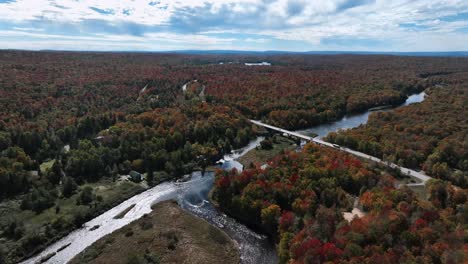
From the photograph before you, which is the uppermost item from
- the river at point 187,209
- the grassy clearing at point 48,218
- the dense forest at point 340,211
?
the dense forest at point 340,211

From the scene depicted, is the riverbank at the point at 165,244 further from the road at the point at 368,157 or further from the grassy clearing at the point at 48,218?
the road at the point at 368,157

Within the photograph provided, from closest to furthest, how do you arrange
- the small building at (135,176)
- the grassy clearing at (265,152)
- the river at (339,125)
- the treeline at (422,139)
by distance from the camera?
the small building at (135,176) < the treeline at (422,139) < the grassy clearing at (265,152) < the river at (339,125)

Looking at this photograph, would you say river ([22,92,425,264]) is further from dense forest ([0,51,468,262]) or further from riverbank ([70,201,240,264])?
dense forest ([0,51,468,262])

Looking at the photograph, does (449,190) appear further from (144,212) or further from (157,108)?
(157,108)

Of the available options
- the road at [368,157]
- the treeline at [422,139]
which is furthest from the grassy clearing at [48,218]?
the treeline at [422,139]

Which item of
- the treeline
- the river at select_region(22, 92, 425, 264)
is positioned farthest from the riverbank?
the treeline

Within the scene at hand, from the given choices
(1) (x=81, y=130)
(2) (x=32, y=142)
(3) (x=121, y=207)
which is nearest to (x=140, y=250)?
(3) (x=121, y=207)

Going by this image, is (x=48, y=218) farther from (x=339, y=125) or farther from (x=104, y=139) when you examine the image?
(x=339, y=125)
